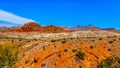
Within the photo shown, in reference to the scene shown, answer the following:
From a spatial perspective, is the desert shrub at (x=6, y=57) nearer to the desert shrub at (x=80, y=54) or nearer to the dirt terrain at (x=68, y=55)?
the dirt terrain at (x=68, y=55)

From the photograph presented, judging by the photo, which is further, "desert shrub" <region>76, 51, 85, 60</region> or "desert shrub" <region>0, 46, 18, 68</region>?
"desert shrub" <region>76, 51, 85, 60</region>

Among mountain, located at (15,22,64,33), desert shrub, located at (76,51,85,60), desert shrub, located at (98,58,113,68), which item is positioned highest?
mountain, located at (15,22,64,33)

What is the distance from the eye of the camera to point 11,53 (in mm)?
43250

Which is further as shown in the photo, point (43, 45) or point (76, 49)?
point (43, 45)

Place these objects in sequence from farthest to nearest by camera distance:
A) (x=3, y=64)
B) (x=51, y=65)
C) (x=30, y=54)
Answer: (x=30, y=54)
(x=51, y=65)
(x=3, y=64)

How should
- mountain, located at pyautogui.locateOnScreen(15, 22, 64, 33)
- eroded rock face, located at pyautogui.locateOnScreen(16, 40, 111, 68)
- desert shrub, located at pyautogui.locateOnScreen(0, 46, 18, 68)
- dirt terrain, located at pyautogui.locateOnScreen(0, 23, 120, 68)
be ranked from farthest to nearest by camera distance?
mountain, located at pyautogui.locateOnScreen(15, 22, 64, 33), eroded rock face, located at pyautogui.locateOnScreen(16, 40, 111, 68), dirt terrain, located at pyautogui.locateOnScreen(0, 23, 120, 68), desert shrub, located at pyautogui.locateOnScreen(0, 46, 18, 68)

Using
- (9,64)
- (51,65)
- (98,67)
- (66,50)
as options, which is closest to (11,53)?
(9,64)

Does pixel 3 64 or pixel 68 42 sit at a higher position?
pixel 68 42

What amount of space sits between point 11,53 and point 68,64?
345 inches

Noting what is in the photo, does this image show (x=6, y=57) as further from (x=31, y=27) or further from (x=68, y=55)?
(x=31, y=27)

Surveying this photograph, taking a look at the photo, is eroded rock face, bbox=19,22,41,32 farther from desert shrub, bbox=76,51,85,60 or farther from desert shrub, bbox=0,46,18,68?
desert shrub, bbox=0,46,18,68

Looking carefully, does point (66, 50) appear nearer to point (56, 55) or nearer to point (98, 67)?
point (56, 55)

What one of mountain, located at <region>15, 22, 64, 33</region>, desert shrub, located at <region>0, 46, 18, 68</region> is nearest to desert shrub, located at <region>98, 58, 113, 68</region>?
desert shrub, located at <region>0, 46, 18, 68</region>

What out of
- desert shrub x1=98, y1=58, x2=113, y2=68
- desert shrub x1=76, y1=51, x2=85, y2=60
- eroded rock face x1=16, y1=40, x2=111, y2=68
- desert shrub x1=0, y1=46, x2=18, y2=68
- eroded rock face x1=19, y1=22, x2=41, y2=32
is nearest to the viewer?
desert shrub x1=98, y1=58, x2=113, y2=68
